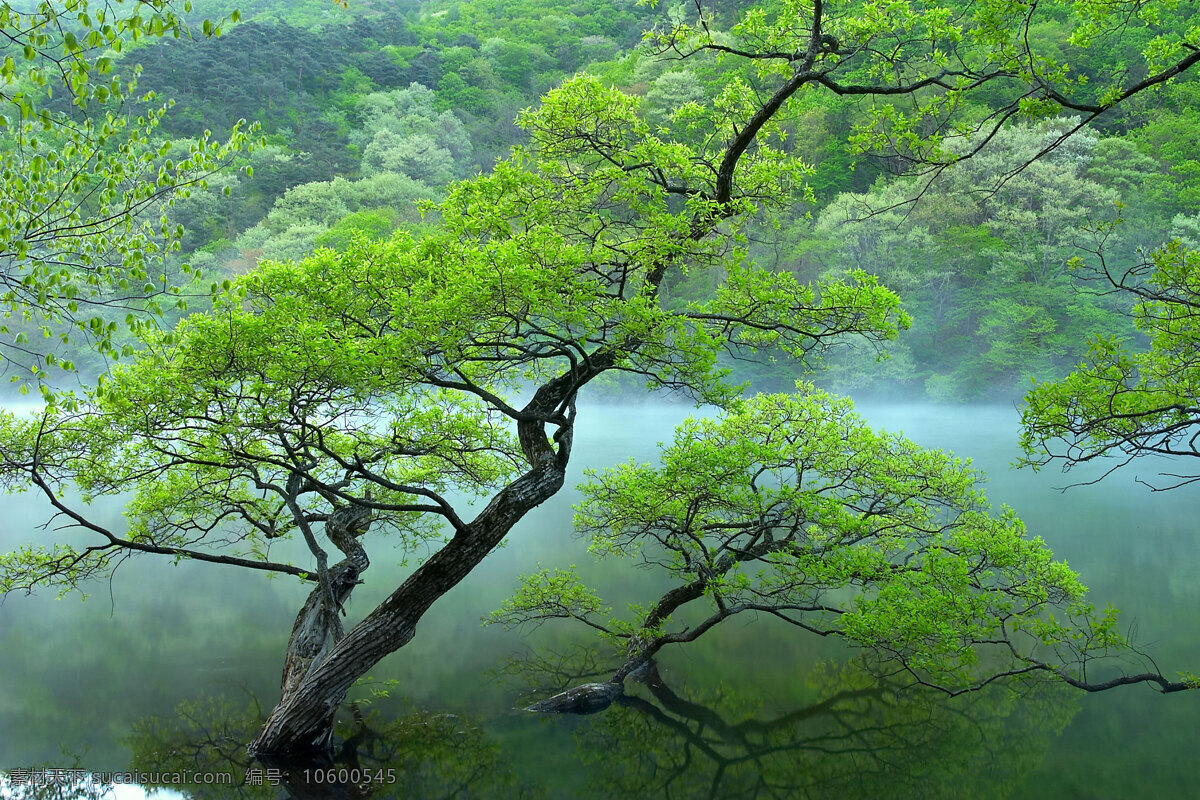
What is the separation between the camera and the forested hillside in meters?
21.7

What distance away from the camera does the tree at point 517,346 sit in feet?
17.0

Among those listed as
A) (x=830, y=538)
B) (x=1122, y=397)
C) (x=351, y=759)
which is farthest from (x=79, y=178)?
(x=830, y=538)

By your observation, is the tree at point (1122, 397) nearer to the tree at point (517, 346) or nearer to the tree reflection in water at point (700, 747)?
the tree at point (517, 346)

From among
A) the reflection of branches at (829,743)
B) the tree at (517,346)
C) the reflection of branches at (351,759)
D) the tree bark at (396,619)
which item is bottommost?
the reflection of branches at (829,743)

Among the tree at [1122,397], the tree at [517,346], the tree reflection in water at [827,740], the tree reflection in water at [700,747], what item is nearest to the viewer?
the tree at [1122,397]

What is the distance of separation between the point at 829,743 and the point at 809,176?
20.5 m

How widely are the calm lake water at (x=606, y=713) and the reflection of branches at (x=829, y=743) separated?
2 centimetres

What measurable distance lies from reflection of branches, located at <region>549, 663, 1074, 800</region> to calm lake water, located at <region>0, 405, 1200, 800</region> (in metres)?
0.02

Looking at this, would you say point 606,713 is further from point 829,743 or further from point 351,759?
point 351,759

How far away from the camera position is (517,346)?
5.46m

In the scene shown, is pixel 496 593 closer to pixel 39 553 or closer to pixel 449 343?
pixel 39 553

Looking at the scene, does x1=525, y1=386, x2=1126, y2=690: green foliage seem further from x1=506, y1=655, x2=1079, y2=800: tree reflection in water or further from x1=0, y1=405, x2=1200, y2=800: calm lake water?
x1=0, y1=405, x2=1200, y2=800: calm lake water

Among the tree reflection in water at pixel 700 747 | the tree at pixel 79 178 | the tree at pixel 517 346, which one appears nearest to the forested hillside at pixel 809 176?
the tree reflection in water at pixel 700 747

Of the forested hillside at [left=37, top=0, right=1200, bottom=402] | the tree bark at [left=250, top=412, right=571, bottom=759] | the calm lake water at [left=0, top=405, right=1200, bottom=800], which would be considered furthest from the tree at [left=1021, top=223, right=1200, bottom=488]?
the forested hillside at [left=37, top=0, right=1200, bottom=402]
